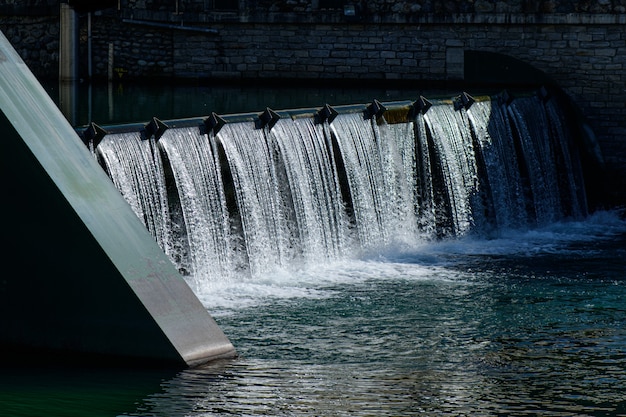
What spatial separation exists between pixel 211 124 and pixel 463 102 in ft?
15.5

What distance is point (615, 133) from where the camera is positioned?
17.6m

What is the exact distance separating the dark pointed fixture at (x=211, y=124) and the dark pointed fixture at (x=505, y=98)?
215 inches

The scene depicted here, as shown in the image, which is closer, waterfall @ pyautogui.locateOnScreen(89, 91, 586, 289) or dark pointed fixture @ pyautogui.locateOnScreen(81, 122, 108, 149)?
dark pointed fixture @ pyautogui.locateOnScreen(81, 122, 108, 149)

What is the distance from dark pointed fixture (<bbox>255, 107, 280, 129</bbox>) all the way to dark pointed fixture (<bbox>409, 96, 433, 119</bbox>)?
264cm

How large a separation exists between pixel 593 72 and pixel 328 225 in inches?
247

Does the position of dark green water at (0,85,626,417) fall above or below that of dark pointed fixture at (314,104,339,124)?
below

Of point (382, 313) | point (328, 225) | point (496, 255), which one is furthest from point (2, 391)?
point (496, 255)

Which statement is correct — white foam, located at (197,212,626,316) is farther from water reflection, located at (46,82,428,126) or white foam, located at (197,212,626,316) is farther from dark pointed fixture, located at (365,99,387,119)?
water reflection, located at (46,82,428,126)

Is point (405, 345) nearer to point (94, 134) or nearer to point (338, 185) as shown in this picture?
point (94, 134)

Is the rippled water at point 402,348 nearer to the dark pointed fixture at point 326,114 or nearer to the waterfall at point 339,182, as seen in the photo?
the waterfall at point 339,182

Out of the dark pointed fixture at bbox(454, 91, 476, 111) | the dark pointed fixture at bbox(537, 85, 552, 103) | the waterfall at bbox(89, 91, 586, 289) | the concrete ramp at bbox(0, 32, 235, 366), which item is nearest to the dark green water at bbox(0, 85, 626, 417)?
the concrete ramp at bbox(0, 32, 235, 366)

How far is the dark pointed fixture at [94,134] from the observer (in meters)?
10.2

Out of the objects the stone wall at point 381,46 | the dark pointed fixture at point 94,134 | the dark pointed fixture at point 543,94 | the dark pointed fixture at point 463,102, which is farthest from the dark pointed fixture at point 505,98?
the dark pointed fixture at point 94,134

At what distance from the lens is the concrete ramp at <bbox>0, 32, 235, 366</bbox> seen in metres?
8.20
